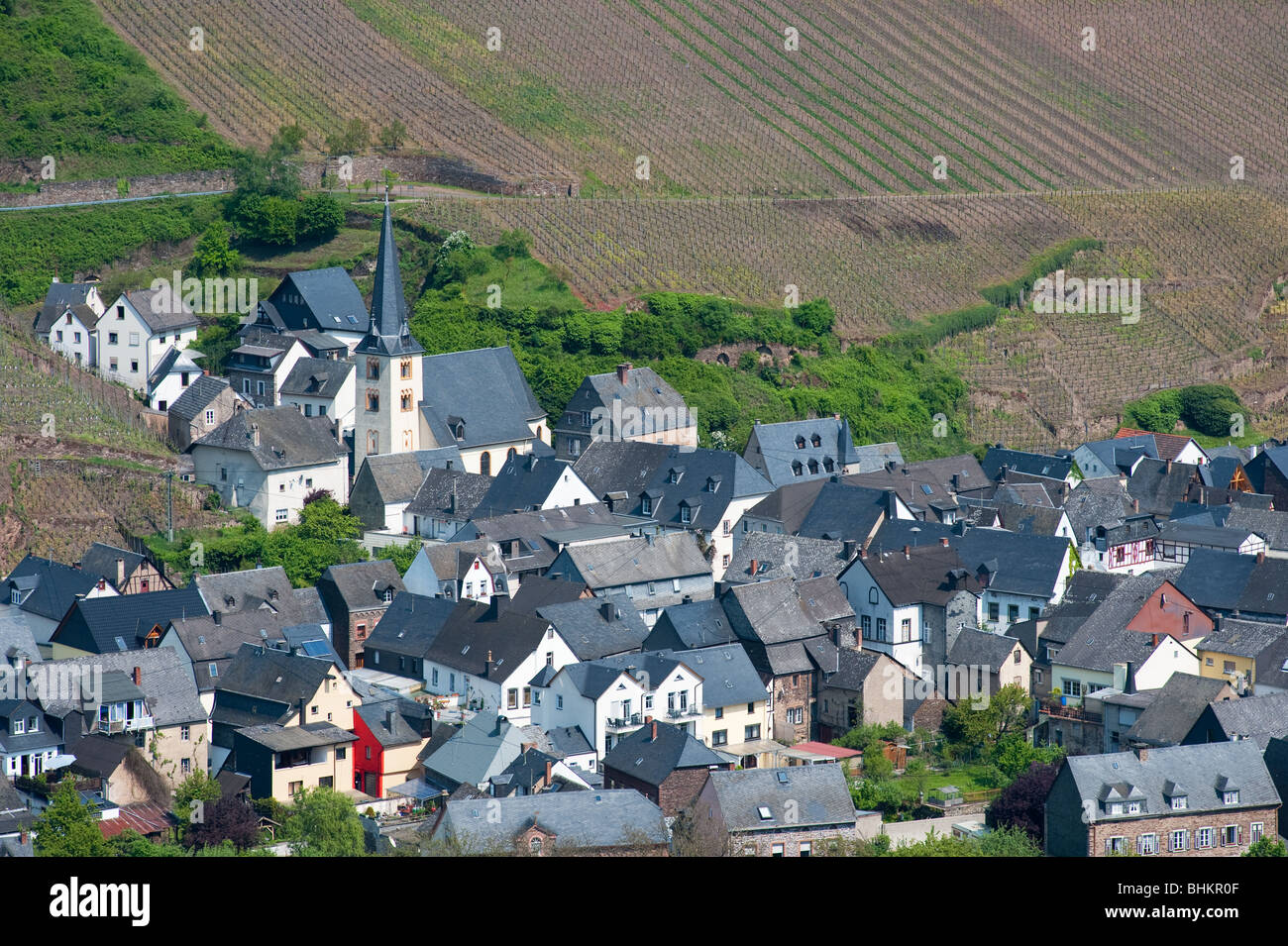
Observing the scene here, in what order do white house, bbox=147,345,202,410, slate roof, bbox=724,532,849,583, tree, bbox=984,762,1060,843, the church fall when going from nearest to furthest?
tree, bbox=984,762,1060,843 → slate roof, bbox=724,532,849,583 → the church → white house, bbox=147,345,202,410

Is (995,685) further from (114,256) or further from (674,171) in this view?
(674,171)

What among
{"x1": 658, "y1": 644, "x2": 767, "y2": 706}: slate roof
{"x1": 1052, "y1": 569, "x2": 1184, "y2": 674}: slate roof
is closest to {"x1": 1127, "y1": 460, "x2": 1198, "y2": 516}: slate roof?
{"x1": 1052, "y1": 569, "x2": 1184, "y2": 674}: slate roof

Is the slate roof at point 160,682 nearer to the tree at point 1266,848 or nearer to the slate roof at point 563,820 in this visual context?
the slate roof at point 563,820

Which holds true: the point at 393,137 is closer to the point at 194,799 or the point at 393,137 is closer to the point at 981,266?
the point at 981,266

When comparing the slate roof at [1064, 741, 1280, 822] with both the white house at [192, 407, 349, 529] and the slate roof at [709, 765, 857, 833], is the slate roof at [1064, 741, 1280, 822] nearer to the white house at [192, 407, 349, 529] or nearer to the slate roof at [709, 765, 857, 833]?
the slate roof at [709, 765, 857, 833]

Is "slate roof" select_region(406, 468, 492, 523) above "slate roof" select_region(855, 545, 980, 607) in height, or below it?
above

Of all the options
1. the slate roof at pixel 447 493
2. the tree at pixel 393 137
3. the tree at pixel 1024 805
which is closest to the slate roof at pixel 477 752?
the tree at pixel 1024 805
